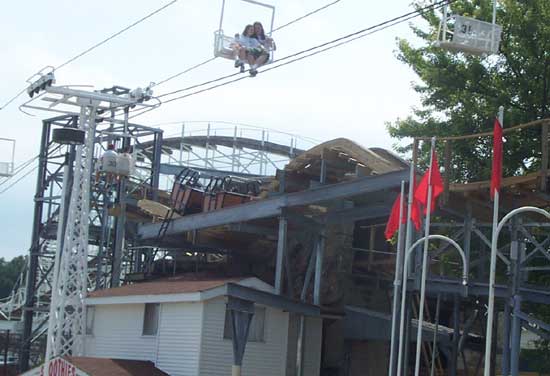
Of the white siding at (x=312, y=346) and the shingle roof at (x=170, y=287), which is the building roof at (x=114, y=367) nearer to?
the shingle roof at (x=170, y=287)

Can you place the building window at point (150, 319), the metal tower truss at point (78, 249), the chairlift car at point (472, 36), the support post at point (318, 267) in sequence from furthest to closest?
1. the metal tower truss at point (78, 249)
2. the building window at point (150, 319)
3. the support post at point (318, 267)
4. the chairlift car at point (472, 36)

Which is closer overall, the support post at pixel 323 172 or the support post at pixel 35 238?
the support post at pixel 323 172

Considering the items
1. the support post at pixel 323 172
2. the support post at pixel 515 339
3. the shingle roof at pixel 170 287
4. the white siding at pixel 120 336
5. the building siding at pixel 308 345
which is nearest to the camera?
the support post at pixel 515 339

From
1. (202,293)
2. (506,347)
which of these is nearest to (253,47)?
(202,293)

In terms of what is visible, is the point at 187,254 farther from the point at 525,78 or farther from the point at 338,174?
the point at 525,78

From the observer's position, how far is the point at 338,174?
31.0 metres

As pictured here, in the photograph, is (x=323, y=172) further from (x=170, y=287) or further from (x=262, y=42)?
(x=170, y=287)

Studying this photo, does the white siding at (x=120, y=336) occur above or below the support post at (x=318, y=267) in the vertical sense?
below

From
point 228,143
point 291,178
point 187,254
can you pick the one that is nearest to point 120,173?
point 291,178

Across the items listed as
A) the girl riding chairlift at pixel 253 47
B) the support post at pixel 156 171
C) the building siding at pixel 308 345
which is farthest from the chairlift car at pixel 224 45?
the support post at pixel 156 171

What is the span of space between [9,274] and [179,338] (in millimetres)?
101752

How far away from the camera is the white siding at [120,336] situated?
101ft

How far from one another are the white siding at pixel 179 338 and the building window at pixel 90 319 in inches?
202

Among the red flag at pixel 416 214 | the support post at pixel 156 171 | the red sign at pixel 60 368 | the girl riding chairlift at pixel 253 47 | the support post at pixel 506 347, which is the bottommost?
the red sign at pixel 60 368
